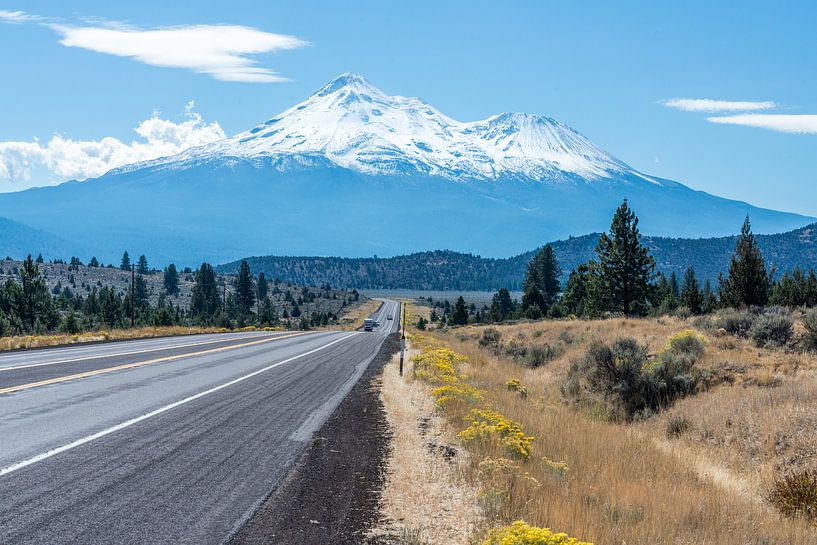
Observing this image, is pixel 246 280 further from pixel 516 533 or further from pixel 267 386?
pixel 516 533

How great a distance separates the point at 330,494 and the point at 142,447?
302 cm

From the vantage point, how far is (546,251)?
319 feet

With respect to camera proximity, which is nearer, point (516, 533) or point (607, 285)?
point (516, 533)

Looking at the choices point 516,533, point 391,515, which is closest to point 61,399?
point 391,515

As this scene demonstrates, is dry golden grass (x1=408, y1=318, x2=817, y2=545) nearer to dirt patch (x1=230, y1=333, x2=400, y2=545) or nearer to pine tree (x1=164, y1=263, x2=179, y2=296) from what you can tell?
dirt patch (x1=230, y1=333, x2=400, y2=545)

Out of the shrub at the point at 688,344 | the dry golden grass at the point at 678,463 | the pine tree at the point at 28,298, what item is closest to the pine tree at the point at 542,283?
the pine tree at the point at 28,298

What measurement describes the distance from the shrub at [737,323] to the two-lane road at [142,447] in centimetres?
1462

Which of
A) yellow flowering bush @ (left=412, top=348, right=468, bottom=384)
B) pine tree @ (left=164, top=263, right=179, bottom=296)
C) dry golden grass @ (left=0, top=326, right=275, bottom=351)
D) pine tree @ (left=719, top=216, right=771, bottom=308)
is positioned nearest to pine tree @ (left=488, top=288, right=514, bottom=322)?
pine tree @ (left=719, top=216, right=771, bottom=308)

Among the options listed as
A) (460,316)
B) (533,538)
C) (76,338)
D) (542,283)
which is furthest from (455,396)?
(460,316)

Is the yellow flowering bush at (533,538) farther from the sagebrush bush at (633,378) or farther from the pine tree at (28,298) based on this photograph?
the pine tree at (28,298)

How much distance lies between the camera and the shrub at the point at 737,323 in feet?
78.6

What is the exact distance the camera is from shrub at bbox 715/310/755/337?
23944 mm

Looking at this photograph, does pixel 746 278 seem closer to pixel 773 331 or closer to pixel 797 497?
pixel 773 331

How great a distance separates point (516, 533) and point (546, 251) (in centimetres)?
9341
